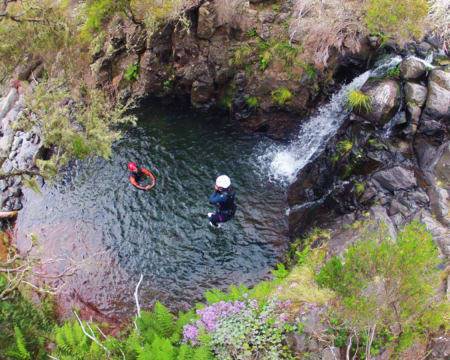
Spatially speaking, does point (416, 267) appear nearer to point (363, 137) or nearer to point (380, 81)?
point (363, 137)

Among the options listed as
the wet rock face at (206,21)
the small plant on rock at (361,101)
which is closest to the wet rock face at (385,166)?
the small plant on rock at (361,101)

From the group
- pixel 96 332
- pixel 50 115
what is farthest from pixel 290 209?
pixel 50 115

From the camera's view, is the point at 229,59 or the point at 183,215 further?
the point at 229,59

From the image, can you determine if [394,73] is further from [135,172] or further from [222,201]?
[135,172]

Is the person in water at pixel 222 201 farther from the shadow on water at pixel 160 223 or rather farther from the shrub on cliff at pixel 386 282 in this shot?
the shrub on cliff at pixel 386 282

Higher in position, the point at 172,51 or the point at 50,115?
the point at 50,115

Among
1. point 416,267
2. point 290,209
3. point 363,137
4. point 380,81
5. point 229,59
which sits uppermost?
point 416,267

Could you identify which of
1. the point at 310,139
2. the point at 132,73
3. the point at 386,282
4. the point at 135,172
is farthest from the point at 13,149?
the point at 386,282

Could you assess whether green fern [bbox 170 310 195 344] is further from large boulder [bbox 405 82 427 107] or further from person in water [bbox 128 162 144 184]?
large boulder [bbox 405 82 427 107]

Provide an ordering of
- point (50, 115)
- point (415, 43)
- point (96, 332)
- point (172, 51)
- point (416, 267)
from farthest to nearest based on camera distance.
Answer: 1. point (172, 51)
2. point (415, 43)
3. point (50, 115)
4. point (96, 332)
5. point (416, 267)
